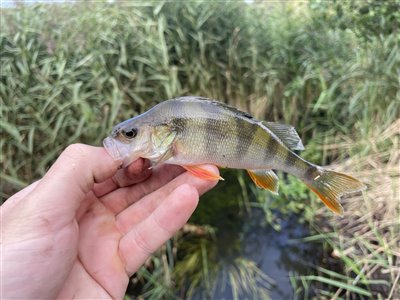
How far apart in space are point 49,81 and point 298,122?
11.8 feet

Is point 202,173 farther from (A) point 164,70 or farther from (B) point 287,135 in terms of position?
(A) point 164,70

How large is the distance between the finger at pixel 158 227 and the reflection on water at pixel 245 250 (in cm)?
218

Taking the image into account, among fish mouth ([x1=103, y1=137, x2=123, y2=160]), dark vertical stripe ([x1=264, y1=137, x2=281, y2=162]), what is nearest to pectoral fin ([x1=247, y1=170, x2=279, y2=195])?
dark vertical stripe ([x1=264, y1=137, x2=281, y2=162])

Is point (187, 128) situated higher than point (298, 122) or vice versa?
point (187, 128)

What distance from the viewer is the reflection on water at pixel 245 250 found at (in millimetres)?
4176

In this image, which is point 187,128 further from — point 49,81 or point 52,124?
point 49,81

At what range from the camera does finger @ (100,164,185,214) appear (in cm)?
239

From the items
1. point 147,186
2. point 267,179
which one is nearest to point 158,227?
point 147,186

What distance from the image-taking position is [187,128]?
2.09m

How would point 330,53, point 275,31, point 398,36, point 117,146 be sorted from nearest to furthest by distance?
point 117,146
point 398,36
point 330,53
point 275,31

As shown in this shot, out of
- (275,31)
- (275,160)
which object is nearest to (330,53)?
(275,31)

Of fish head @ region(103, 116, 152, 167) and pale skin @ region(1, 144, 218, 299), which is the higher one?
fish head @ region(103, 116, 152, 167)

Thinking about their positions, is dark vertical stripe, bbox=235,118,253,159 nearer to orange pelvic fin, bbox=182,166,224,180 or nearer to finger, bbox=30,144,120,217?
orange pelvic fin, bbox=182,166,224,180

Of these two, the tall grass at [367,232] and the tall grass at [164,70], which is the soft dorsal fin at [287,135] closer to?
the tall grass at [367,232]
